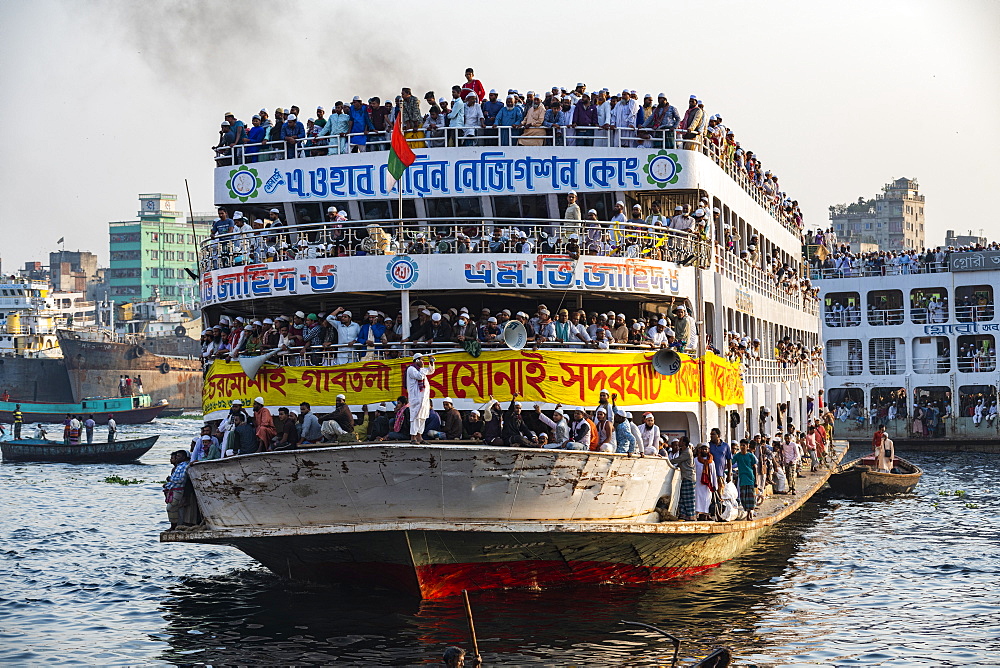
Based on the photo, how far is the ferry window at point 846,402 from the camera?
6112 cm

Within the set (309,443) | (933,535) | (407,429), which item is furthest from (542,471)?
(933,535)

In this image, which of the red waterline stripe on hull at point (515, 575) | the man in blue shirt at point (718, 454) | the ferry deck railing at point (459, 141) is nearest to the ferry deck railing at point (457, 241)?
the ferry deck railing at point (459, 141)

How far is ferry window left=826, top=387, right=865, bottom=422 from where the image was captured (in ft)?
201

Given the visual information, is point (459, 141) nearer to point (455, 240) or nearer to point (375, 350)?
point (455, 240)

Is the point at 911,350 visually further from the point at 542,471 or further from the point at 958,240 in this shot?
the point at 958,240

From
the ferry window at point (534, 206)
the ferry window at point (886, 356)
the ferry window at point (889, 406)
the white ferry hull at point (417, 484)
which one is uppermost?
the ferry window at point (534, 206)

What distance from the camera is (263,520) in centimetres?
1700

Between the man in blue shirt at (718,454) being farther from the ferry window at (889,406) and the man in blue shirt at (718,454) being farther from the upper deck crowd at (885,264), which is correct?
the upper deck crowd at (885,264)

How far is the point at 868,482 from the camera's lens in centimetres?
3541

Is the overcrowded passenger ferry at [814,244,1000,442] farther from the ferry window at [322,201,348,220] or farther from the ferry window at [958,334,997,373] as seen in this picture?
the ferry window at [322,201,348,220]

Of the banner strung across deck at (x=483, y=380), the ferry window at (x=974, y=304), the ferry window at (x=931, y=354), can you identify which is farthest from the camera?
the ferry window at (x=931, y=354)

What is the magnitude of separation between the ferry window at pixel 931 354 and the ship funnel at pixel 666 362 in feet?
151

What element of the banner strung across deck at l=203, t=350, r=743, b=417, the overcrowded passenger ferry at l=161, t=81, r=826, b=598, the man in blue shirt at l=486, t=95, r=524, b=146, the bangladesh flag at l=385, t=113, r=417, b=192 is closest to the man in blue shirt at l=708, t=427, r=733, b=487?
the overcrowded passenger ferry at l=161, t=81, r=826, b=598

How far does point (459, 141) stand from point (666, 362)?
5.37 m
